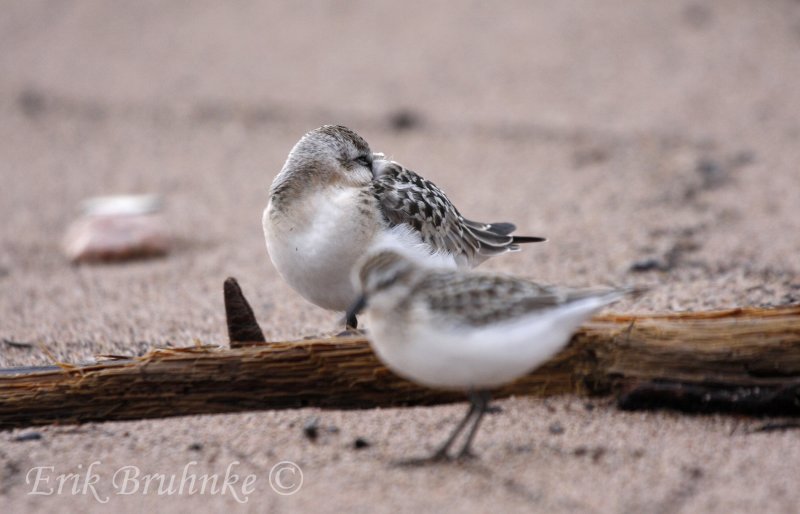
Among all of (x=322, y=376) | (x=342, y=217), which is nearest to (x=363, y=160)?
(x=342, y=217)

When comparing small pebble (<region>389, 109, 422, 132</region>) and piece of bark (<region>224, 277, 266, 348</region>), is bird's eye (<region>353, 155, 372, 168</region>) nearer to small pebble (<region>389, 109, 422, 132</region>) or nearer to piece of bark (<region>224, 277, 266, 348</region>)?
piece of bark (<region>224, 277, 266, 348</region>)

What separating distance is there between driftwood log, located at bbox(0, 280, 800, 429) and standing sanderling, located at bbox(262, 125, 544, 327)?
23.9 inches

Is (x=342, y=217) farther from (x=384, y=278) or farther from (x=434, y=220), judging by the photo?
(x=384, y=278)

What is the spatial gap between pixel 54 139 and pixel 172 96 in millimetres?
1610

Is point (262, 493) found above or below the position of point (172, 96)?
below

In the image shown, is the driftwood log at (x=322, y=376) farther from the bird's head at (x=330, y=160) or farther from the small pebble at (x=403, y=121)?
the small pebble at (x=403, y=121)

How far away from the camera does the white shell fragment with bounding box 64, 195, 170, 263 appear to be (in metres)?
8.25

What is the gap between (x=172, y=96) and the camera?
1261 cm

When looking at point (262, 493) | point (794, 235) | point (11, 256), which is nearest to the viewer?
point (262, 493)

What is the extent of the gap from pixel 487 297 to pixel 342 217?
1424mm

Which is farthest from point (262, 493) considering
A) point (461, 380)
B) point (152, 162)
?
point (152, 162)

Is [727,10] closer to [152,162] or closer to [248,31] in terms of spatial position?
[248,31]

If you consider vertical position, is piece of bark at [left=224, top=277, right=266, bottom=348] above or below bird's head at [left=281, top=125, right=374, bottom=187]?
below

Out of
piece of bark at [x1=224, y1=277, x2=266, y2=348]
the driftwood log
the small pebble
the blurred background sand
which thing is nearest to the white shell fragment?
the blurred background sand
